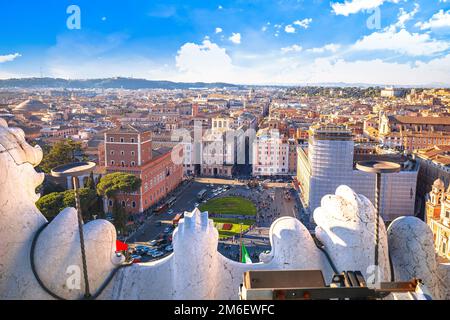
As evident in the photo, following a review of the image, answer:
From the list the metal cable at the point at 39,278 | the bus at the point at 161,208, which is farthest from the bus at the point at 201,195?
the metal cable at the point at 39,278

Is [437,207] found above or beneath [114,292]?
beneath

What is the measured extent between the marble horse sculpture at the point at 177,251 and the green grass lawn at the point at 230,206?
2306 cm

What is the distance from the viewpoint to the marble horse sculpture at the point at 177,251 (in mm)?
9203

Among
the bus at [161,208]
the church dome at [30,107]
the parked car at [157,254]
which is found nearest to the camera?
the parked car at [157,254]

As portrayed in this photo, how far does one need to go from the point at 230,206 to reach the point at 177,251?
2625 cm

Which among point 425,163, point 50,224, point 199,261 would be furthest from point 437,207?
point 50,224

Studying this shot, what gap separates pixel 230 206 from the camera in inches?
1404

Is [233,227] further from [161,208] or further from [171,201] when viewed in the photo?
[171,201]

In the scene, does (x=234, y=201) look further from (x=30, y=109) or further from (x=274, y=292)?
(x=30, y=109)

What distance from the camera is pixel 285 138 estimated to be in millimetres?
49219

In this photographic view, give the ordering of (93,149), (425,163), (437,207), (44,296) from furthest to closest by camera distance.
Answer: (93,149) → (425,163) → (437,207) → (44,296)

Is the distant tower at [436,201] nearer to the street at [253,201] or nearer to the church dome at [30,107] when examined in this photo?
the street at [253,201]

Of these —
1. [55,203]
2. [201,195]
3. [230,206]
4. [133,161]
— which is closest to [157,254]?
[55,203]

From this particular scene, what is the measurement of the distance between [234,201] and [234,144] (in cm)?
1441
